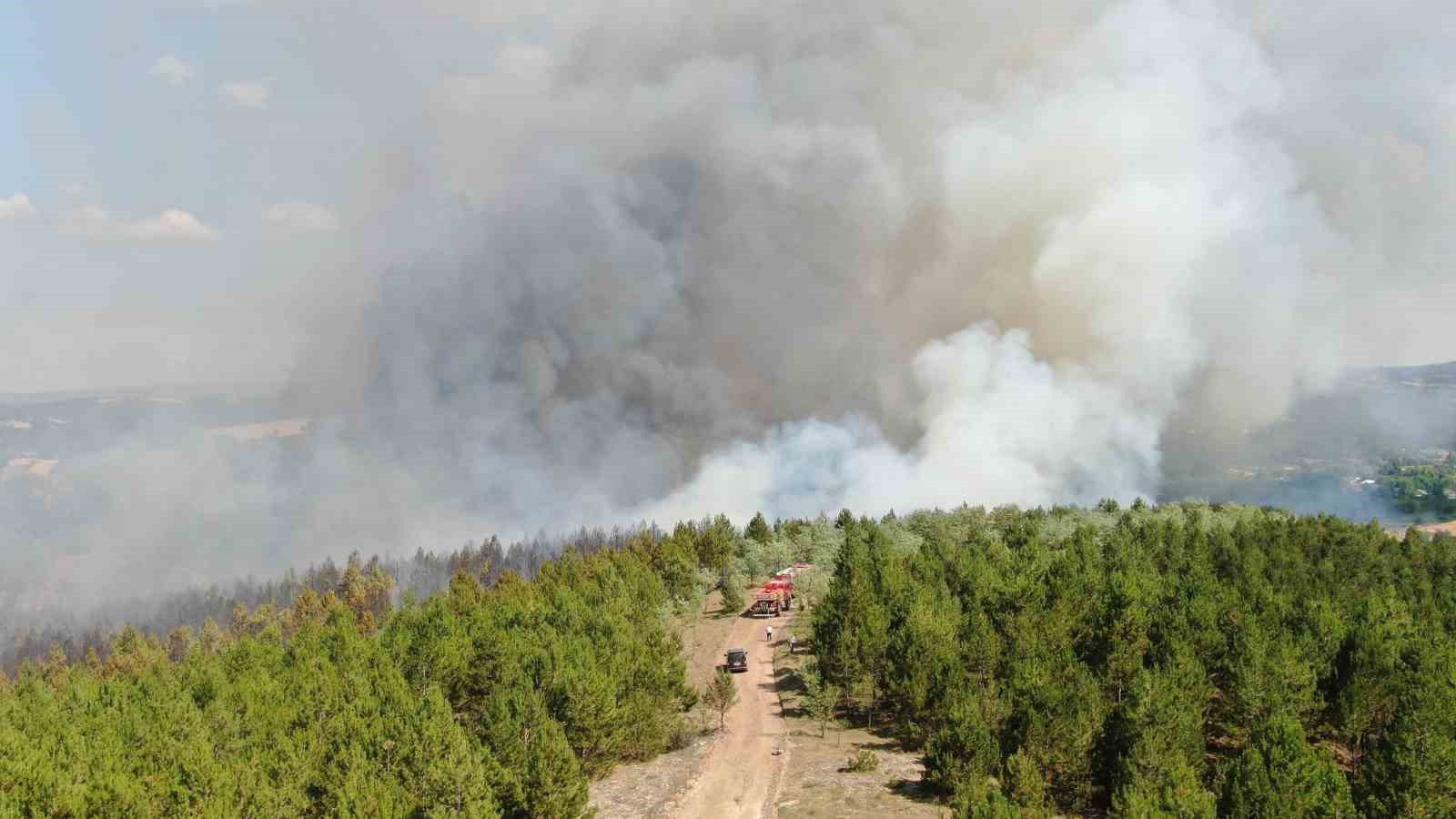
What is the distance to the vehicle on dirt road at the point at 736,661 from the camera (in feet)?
205

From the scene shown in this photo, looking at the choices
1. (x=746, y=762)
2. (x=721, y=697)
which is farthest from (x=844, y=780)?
(x=721, y=697)

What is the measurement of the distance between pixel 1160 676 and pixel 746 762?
63.1ft

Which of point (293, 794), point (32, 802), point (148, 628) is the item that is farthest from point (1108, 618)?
point (148, 628)

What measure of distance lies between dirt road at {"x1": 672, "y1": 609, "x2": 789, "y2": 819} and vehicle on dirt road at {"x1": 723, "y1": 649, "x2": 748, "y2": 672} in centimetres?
49

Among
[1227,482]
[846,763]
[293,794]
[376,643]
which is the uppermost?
[1227,482]

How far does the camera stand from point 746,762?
146 feet

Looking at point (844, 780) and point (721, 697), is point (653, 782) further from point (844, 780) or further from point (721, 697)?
point (721, 697)

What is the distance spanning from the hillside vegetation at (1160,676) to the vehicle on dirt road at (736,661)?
941 cm

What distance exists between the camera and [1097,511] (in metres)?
111

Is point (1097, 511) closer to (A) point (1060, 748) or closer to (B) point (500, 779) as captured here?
(A) point (1060, 748)

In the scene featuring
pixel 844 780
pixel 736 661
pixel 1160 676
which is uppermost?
pixel 1160 676

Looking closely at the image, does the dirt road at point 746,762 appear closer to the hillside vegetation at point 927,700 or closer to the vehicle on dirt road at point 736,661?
the vehicle on dirt road at point 736,661

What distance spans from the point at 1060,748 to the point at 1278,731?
24.9ft

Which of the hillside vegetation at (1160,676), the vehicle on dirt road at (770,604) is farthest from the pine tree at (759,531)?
the hillside vegetation at (1160,676)
